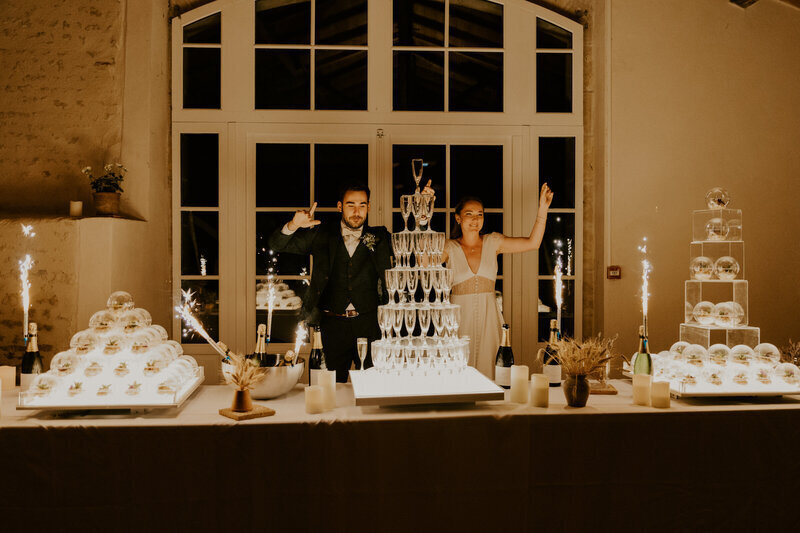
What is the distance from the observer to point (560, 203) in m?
4.03

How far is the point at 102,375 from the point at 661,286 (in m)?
3.47

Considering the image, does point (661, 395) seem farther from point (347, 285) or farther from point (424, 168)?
point (424, 168)

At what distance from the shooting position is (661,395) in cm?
197

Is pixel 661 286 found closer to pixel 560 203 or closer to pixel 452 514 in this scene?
pixel 560 203

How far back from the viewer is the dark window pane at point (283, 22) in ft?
12.8

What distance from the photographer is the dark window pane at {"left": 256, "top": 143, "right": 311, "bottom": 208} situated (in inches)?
154

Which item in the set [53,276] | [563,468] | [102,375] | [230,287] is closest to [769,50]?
Answer: [563,468]

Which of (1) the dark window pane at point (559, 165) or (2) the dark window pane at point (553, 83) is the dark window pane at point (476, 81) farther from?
(1) the dark window pane at point (559, 165)

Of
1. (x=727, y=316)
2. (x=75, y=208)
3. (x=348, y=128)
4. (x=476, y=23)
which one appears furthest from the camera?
(x=476, y=23)

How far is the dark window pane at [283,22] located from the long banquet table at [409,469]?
113 inches

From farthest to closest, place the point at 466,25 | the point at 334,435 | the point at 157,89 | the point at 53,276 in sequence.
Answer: the point at 466,25
the point at 157,89
the point at 53,276
the point at 334,435

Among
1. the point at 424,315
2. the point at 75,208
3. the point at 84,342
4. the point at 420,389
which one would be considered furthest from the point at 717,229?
the point at 75,208

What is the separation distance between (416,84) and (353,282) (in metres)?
1.70

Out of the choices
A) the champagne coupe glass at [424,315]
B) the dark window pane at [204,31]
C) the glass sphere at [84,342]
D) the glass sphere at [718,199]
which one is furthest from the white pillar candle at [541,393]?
the dark window pane at [204,31]
